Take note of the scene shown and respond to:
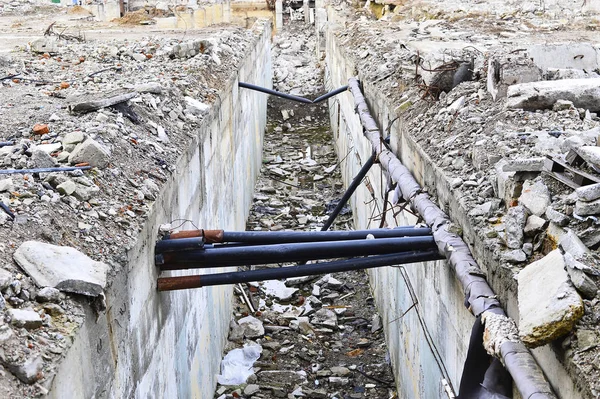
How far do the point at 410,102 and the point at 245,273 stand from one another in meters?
3.54

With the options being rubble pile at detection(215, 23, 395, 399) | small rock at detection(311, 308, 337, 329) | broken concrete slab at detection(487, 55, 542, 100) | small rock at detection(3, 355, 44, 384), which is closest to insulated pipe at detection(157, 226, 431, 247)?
small rock at detection(3, 355, 44, 384)

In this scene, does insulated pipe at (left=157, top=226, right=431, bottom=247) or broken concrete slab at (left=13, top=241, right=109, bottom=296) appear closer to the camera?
broken concrete slab at (left=13, top=241, right=109, bottom=296)

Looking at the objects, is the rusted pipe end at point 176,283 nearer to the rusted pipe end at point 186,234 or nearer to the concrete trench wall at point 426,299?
the rusted pipe end at point 186,234

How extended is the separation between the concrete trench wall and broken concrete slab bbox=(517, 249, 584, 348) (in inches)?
6.1

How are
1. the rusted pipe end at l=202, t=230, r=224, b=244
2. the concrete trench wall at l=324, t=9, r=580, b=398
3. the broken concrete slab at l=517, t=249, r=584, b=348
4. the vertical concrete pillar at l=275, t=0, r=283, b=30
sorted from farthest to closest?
the vertical concrete pillar at l=275, t=0, r=283, b=30 → the rusted pipe end at l=202, t=230, r=224, b=244 → the concrete trench wall at l=324, t=9, r=580, b=398 → the broken concrete slab at l=517, t=249, r=584, b=348

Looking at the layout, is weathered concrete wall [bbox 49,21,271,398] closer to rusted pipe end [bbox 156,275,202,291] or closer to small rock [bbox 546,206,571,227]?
rusted pipe end [bbox 156,275,202,291]

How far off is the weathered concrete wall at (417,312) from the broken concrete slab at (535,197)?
2.58ft

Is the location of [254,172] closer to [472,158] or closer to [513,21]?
[513,21]

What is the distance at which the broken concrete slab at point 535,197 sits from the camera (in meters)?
4.14

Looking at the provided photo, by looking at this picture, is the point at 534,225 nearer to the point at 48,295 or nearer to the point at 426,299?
the point at 426,299

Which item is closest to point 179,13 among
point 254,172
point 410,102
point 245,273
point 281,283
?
point 254,172

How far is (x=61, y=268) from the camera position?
370 cm

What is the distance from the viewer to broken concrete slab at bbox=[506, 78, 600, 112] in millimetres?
5910

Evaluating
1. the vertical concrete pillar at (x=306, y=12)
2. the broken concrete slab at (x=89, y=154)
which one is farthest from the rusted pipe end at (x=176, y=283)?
A: the vertical concrete pillar at (x=306, y=12)
